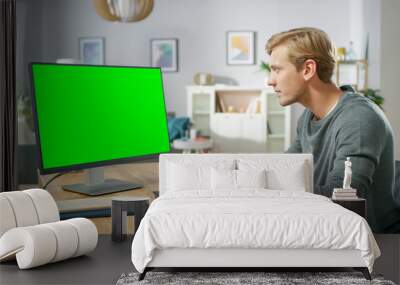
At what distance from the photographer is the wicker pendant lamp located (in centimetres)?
666

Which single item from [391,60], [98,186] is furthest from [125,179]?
[391,60]

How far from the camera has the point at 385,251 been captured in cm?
309

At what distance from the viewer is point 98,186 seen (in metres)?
2.78

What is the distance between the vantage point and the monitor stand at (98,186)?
8.91 feet

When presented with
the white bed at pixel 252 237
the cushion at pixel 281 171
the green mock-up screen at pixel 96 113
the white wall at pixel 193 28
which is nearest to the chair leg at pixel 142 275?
the white bed at pixel 252 237

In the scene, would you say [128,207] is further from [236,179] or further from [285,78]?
[285,78]

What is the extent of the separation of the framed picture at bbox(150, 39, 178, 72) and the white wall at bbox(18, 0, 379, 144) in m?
0.08

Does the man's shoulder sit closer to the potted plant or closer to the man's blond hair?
the man's blond hair

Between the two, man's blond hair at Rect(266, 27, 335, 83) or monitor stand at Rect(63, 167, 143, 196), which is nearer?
monitor stand at Rect(63, 167, 143, 196)

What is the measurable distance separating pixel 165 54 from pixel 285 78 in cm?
730

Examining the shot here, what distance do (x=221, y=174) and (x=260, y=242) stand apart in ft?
2.63

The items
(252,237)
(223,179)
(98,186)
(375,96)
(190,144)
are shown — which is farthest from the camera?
(190,144)

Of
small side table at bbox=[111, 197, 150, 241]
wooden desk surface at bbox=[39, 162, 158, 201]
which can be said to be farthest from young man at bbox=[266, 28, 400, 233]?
small side table at bbox=[111, 197, 150, 241]

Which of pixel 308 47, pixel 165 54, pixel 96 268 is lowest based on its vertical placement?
pixel 96 268
